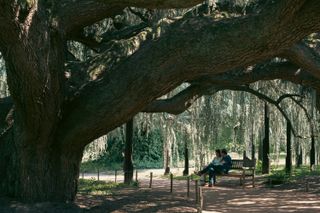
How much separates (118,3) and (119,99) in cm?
229

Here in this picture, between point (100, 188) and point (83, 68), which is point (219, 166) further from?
point (83, 68)

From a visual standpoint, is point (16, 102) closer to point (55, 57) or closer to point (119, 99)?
point (55, 57)

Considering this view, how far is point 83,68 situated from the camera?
24.9ft

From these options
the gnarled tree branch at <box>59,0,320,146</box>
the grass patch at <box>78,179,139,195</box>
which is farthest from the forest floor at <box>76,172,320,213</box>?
the gnarled tree branch at <box>59,0,320,146</box>

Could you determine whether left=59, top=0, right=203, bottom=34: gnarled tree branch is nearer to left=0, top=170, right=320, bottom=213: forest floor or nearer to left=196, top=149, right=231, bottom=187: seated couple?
left=0, top=170, right=320, bottom=213: forest floor

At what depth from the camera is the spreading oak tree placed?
563cm

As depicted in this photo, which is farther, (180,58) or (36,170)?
(36,170)

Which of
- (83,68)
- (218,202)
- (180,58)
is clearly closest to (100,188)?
(218,202)

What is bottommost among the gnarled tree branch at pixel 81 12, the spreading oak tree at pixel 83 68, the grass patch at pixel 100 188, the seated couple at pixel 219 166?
the grass patch at pixel 100 188

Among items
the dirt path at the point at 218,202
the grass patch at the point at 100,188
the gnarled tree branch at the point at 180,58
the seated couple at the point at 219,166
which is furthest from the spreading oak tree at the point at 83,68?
the seated couple at the point at 219,166

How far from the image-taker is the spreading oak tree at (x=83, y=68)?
5.63 meters

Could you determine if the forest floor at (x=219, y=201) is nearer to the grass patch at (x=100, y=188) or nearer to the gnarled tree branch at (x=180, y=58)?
the grass patch at (x=100, y=188)

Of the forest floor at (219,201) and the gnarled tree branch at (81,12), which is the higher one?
the gnarled tree branch at (81,12)

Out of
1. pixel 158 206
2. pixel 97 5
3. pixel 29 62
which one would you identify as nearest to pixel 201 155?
pixel 158 206
